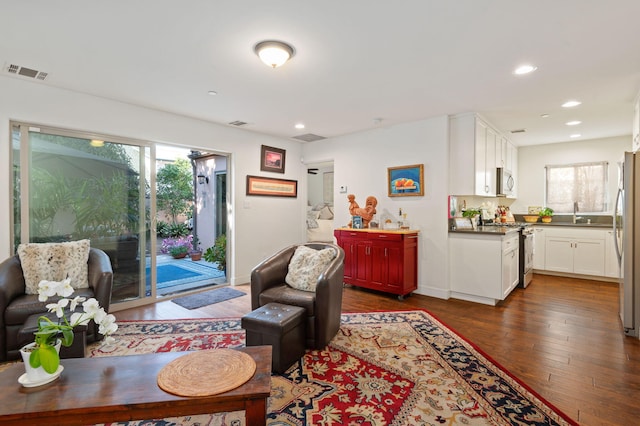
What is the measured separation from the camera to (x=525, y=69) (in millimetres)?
2777

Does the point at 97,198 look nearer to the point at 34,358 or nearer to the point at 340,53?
the point at 34,358

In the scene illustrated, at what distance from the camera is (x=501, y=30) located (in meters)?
2.16

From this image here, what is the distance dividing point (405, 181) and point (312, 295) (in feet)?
8.37

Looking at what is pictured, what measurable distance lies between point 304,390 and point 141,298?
2907 mm

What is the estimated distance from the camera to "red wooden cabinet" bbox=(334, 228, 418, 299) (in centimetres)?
415

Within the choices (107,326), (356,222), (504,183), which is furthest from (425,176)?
(107,326)

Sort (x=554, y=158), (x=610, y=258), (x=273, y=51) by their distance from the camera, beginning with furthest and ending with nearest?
(x=554, y=158) → (x=610, y=258) → (x=273, y=51)

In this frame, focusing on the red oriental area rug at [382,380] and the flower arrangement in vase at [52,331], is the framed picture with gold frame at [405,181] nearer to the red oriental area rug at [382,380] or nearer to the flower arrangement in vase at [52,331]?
the red oriental area rug at [382,380]

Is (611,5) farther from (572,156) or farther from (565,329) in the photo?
(572,156)

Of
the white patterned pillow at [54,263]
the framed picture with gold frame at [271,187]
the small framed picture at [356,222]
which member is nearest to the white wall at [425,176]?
the small framed picture at [356,222]

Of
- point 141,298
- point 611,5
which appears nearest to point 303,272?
point 141,298

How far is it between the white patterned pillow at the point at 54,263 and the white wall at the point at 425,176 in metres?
3.61

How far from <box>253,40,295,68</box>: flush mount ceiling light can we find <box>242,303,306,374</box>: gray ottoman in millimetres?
1982

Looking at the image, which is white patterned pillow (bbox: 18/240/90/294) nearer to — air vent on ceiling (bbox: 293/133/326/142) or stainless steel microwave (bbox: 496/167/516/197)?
air vent on ceiling (bbox: 293/133/326/142)
